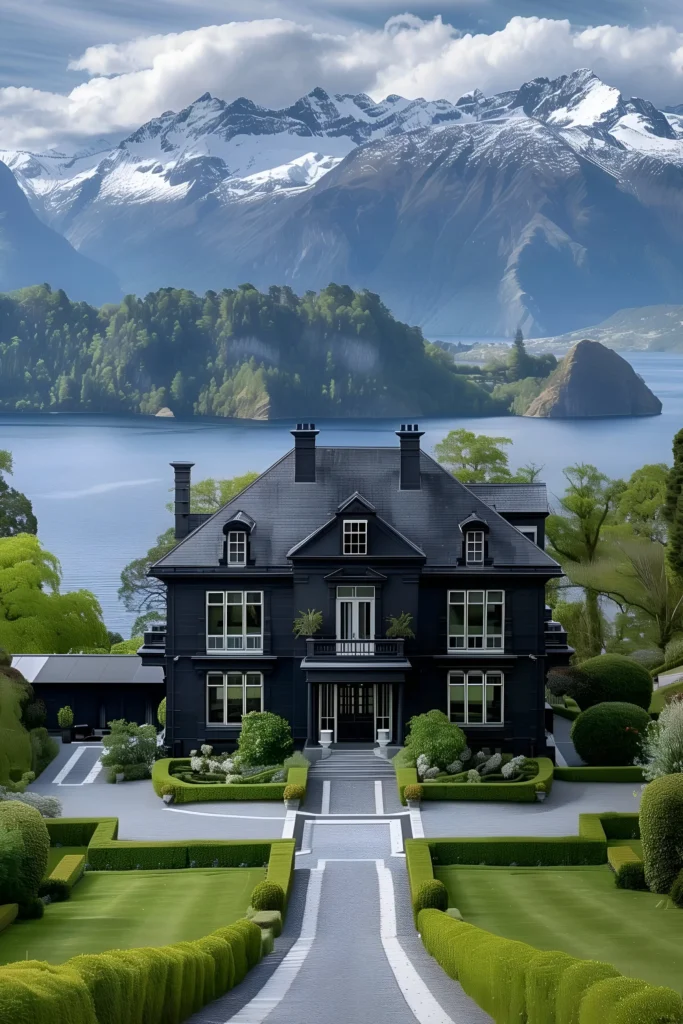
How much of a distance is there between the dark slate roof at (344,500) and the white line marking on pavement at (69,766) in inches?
287

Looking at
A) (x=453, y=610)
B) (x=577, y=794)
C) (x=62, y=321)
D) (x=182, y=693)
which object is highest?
(x=62, y=321)

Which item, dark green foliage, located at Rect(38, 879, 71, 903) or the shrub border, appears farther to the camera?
the shrub border

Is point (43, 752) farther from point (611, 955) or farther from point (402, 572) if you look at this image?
point (611, 955)

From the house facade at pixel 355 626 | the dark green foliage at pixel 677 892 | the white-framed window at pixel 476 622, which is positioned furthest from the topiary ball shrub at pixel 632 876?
the white-framed window at pixel 476 622

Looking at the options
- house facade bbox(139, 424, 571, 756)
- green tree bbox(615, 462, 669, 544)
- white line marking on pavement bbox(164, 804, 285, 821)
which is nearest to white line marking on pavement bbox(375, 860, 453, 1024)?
white line marking on pavement bbox(164, 804, 285, 821)

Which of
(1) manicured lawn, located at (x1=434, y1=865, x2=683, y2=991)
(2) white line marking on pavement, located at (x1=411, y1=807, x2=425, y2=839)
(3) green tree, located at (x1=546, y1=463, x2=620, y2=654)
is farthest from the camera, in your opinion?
(3) green tree, located at (x1=546, y1=463, x2=620, y2=654)

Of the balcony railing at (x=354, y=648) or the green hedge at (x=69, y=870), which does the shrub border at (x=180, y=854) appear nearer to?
the green hedge at (x=69, y=870)

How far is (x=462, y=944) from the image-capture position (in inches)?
888

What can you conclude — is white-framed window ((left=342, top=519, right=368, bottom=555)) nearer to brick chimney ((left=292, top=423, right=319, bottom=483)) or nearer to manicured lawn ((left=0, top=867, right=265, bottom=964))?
brick chimney ((left=292, top=423, right=319, bottom=483))

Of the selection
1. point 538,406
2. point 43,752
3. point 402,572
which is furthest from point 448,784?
point 538,406

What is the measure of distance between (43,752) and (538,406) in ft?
387

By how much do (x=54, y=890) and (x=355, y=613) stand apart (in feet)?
50.1

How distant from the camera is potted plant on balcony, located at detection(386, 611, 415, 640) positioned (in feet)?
138

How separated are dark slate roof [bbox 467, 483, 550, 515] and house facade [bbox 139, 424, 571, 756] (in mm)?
3832
